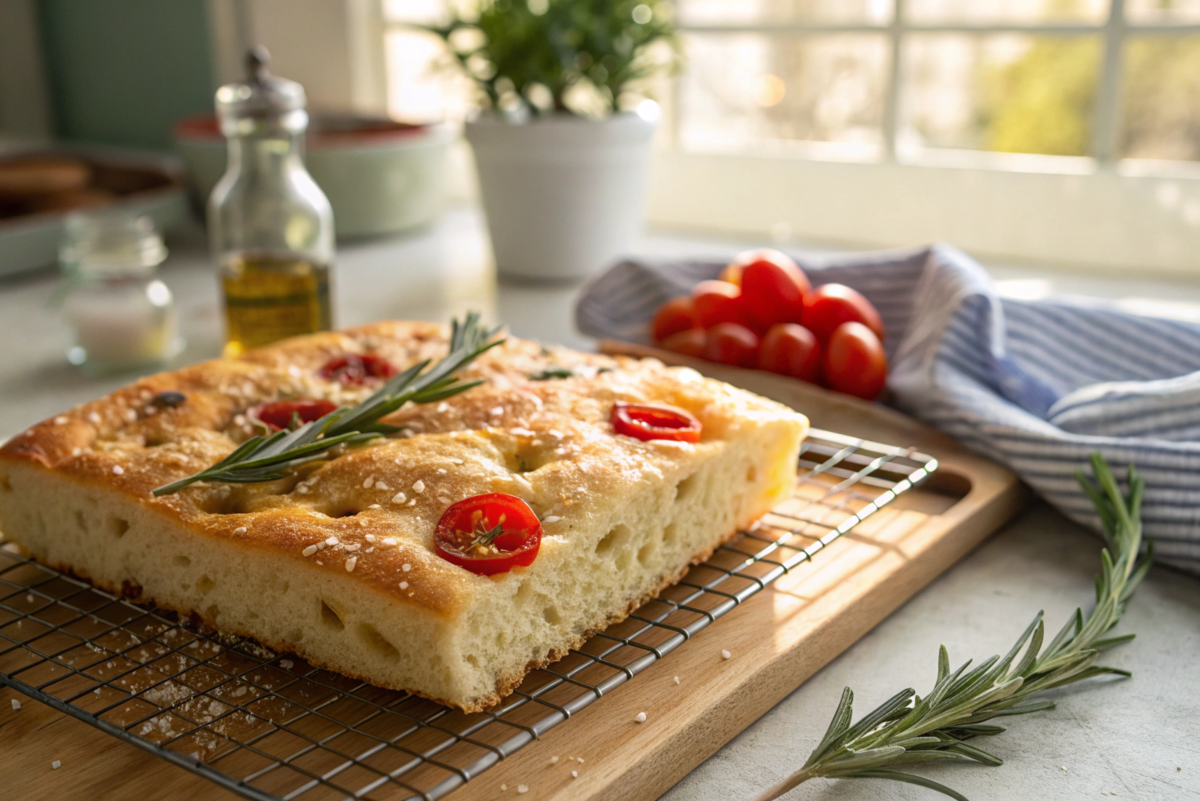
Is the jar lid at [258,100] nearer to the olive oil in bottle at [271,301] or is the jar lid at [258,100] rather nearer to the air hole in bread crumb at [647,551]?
the olive oil in bottle at [271,301]

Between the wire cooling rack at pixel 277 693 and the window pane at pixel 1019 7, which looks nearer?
the wire cooling rack at pixel 277 693

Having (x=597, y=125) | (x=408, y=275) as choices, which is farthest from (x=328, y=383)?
(x=408, y=275)

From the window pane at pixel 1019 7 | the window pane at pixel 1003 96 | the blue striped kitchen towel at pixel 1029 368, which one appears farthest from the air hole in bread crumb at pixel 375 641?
the window pane at pixel 1003 96

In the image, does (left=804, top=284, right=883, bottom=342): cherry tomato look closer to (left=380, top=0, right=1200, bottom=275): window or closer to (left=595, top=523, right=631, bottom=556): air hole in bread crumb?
(left=595, top=523, right=631, bottom=556): air hole in bread crumb

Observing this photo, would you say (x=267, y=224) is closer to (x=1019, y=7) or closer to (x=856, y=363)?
(x=856, y=363)

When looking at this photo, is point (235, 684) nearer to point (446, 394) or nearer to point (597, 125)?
point (446, 394)

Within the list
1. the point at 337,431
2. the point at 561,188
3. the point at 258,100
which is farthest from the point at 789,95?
the point at 337,431

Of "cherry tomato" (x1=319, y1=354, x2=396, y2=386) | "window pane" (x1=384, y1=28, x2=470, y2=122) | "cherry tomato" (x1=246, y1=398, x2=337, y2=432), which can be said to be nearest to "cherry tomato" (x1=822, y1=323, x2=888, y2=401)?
"cherry tomato" (x1=319, y1=354, x2=396, y2=386)
